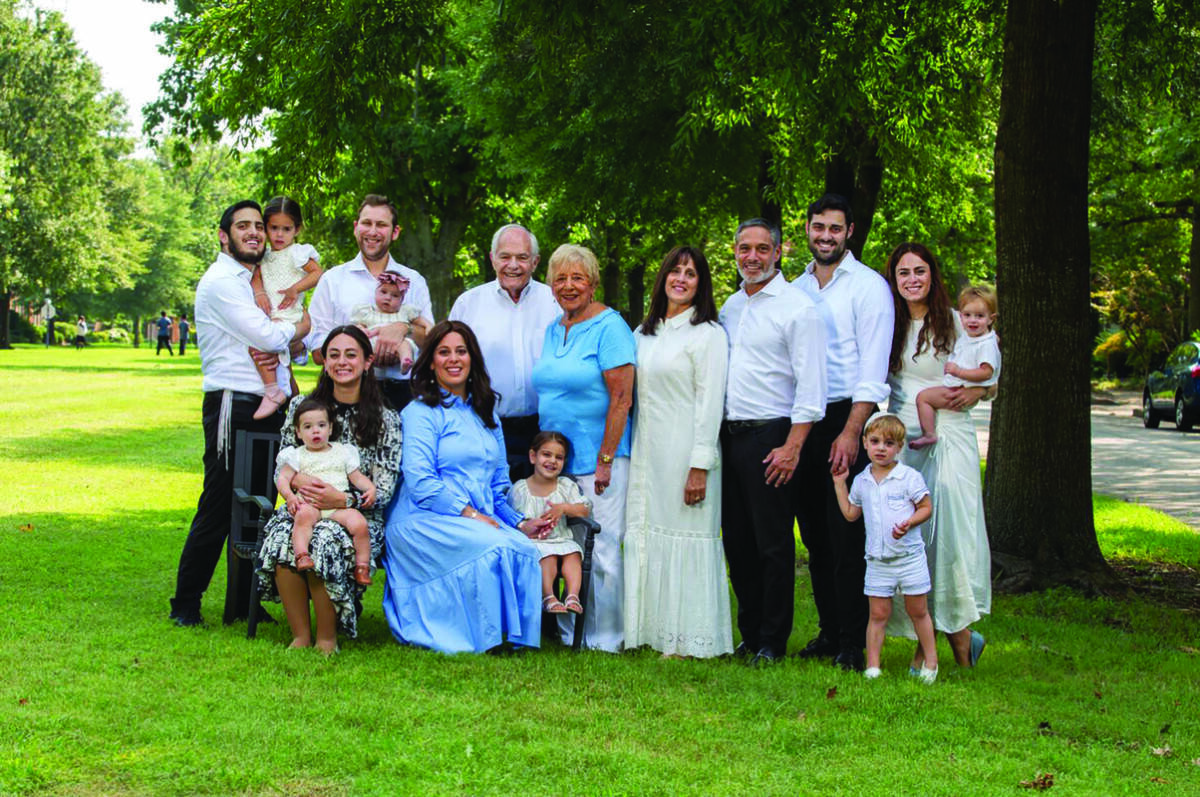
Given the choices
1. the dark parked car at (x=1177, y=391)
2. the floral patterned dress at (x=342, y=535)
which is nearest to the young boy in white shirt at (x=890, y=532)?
the floral patterned dress at (x=342, y=535)

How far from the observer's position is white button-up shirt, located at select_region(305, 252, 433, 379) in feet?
26.5

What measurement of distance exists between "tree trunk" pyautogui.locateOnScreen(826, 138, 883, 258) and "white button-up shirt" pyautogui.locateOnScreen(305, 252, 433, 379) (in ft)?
29.8

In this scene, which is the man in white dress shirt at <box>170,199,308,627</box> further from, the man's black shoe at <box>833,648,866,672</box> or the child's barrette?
the man's black shoe at <box>833,648,866,672</box>

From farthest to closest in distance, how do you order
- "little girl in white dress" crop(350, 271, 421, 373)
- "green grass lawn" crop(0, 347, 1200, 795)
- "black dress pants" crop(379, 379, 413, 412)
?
"black dress pants" crop(379, 379, 413, 412), "little girl in white dress" crop(350, 271, 421, 373), "green grass lawn" crop(0, 347, 1200, 795)

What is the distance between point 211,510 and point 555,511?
6.62 feet

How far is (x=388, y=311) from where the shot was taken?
7.99m

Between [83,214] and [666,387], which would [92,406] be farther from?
[83,214]

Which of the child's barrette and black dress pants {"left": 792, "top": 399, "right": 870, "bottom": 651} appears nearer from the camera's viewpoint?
black dress pants {"left": 792, "top": 399, "right": 870, "bottom": 651}

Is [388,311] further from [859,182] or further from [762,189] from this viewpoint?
[859,182]

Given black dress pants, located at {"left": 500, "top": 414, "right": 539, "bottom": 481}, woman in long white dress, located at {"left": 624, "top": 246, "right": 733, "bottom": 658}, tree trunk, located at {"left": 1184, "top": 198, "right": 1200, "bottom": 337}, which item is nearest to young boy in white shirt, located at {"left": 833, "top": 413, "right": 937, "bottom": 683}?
woman in long white dress, located at {"left": 624, "top": 246, "right": 733, "bottom": 658}

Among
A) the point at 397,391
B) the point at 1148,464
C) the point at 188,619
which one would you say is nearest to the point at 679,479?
the point at 397,391

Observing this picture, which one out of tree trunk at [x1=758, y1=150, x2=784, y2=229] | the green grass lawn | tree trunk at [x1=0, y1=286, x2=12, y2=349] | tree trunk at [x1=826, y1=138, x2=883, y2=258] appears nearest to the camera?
the green grass lawn

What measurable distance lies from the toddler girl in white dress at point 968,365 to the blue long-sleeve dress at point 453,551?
220 cm

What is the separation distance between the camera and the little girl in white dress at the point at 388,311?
25.9 ft
